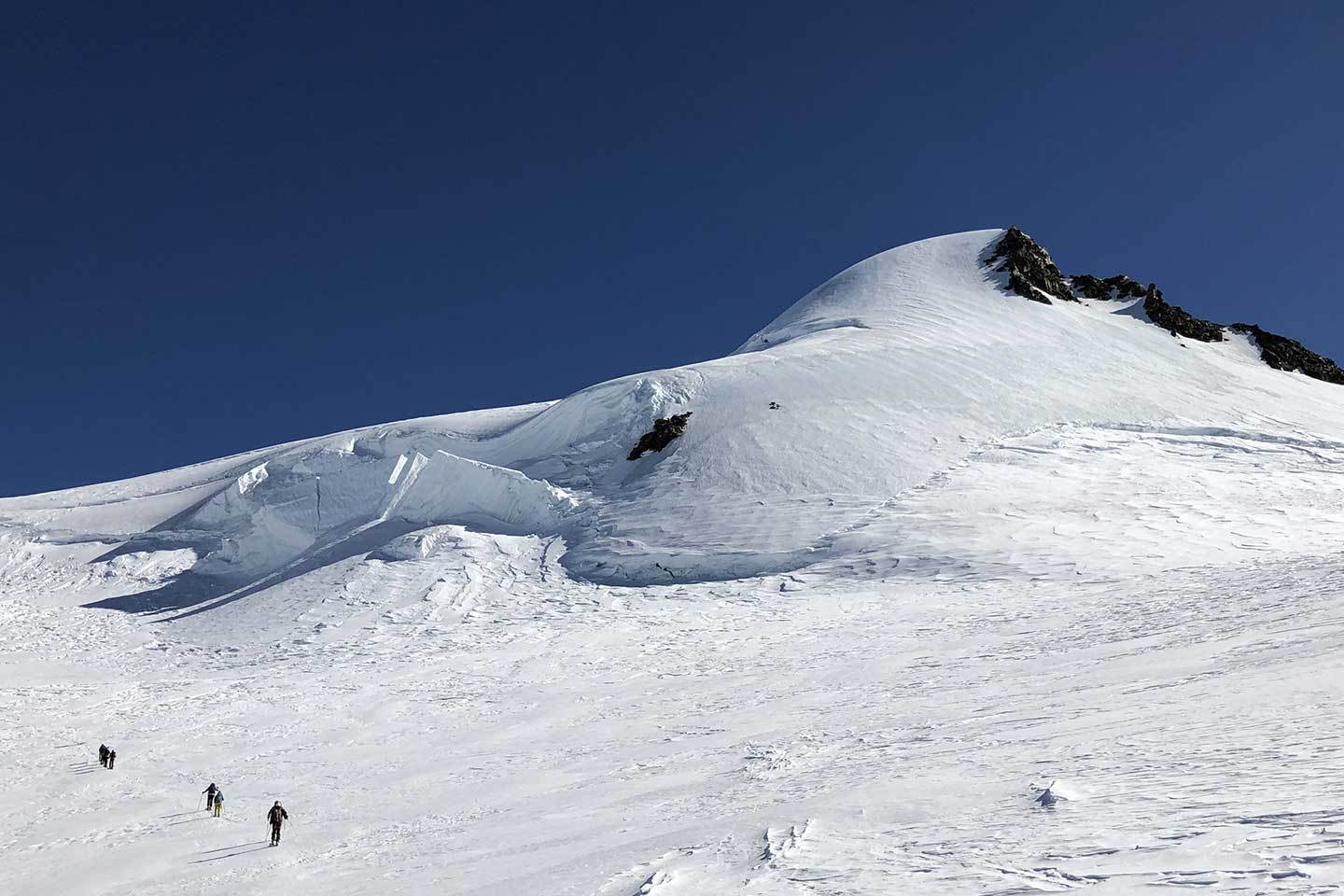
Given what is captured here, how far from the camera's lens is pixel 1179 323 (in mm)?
68250

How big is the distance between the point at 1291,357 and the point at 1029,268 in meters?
20.6

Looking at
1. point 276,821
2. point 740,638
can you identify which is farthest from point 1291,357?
point 276,821

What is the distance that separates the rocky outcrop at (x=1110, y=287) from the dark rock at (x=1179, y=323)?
3.05 metres

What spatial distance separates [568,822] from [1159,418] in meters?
44.4

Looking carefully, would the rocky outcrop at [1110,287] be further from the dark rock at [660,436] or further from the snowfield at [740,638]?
the dark rock at [660,436]

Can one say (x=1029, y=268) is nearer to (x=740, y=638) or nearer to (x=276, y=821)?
(x=740, y=638)

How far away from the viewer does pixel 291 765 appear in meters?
20.7

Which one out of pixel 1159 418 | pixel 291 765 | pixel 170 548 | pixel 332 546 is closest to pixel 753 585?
pixel 291 765

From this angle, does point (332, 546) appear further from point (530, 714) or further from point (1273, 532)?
point (1273, 532)

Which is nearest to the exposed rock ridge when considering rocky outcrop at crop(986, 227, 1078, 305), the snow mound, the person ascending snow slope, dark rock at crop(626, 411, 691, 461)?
rocky outcrop at crop(986, 227, 1078, 305)

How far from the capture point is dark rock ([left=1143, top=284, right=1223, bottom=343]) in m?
67.7

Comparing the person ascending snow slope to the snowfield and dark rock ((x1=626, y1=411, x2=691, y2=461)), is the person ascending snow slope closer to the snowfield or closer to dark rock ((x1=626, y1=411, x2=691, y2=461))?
the snowfield

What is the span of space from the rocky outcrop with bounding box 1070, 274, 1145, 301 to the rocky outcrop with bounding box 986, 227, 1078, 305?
1.47 meters

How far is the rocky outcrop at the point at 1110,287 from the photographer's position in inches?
2923
